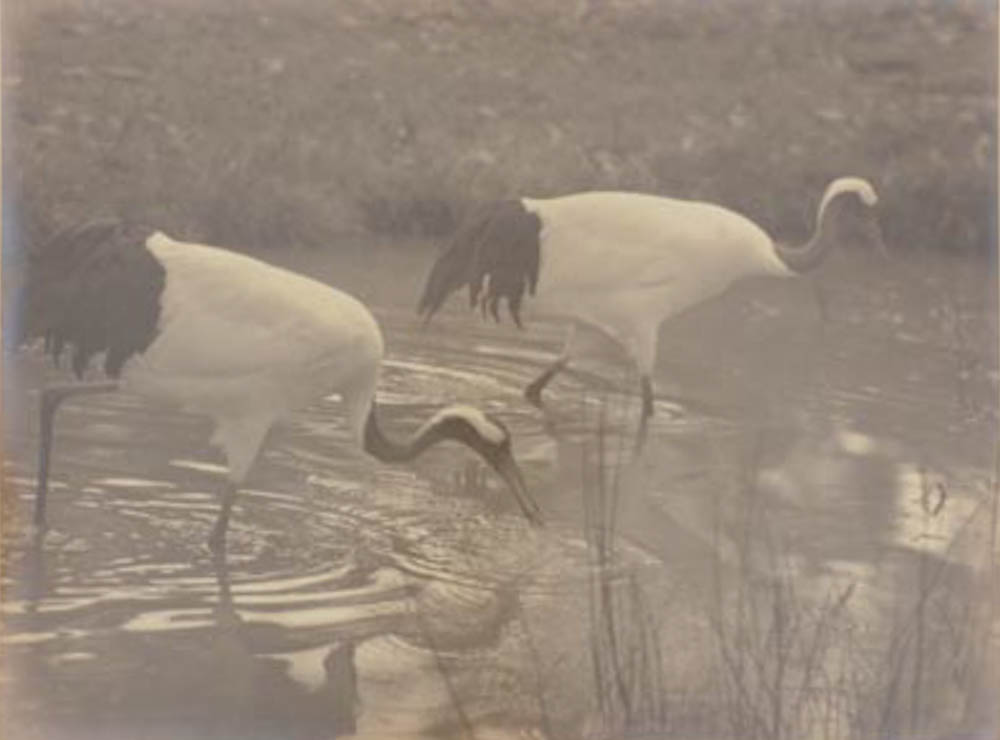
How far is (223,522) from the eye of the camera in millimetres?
2186

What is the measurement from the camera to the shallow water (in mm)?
2158

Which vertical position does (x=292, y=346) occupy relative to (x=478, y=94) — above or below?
below

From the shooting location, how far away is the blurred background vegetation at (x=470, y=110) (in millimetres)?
2195

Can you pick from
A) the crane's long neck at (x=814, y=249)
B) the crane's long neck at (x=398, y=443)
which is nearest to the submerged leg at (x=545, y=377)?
the crane's long neck at (x=398, y=443)

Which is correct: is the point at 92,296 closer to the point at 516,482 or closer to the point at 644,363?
the point at 516,482

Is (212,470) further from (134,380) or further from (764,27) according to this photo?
(764,27)

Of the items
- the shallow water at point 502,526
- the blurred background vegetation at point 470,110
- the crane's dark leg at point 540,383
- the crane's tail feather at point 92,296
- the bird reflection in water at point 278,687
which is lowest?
the bird reflection in water at point 278,687

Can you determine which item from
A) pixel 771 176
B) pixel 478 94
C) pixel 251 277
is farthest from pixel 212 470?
pixel 771 176

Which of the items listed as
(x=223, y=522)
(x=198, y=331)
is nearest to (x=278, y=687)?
(x=223, y=522)

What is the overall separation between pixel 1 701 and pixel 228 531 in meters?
0.30

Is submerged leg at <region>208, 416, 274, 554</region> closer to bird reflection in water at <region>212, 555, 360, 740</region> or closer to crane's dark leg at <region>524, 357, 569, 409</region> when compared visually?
bird reflection in water at <region>212, 555, 360, 740</region>

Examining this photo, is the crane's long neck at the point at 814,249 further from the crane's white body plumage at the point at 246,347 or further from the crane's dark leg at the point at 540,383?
the crane's white body plumage at the point at 246,347

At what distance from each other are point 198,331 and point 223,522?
216 millimetres

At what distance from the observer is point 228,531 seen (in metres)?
2.19
